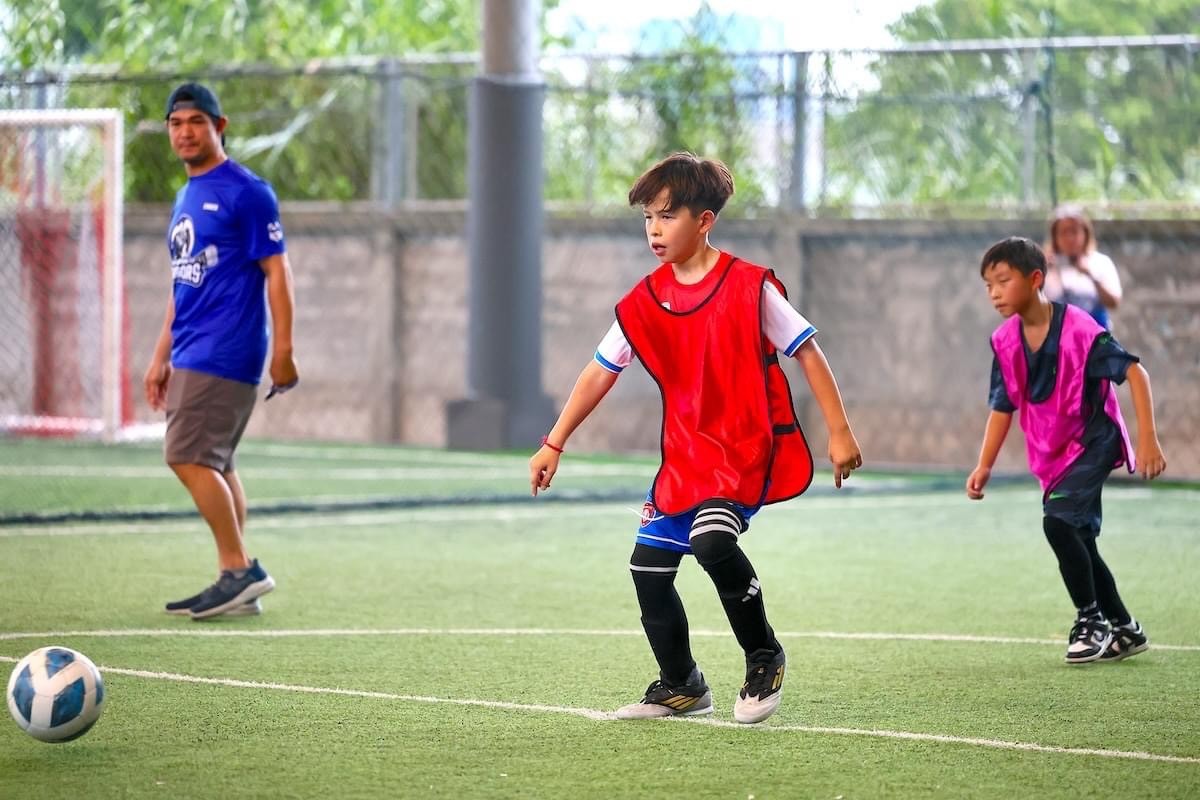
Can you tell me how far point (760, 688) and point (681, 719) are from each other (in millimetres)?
245

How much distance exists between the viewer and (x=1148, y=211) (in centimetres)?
1302

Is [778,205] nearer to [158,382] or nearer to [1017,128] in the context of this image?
[1017,128]

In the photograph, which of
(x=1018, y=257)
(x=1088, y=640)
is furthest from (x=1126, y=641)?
(x=1018, y=257)

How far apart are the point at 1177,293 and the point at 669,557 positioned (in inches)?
330

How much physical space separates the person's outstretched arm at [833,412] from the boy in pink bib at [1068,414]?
1.30 metres

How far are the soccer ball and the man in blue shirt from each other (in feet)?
7.18

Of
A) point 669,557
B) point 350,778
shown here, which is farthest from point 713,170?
point 350,778

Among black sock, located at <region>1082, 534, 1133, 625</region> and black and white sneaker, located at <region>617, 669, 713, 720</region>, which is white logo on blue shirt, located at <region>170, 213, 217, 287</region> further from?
black sock, located at <region>1082, 534, 1133, 625</region>

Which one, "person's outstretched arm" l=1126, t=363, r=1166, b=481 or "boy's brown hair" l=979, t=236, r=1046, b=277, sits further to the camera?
"boy's brown hair" l=979, t=236, r=1046, b=277

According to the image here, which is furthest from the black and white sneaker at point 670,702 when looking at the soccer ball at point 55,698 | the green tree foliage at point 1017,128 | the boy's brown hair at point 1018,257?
the green tree foliage at point 1017,128

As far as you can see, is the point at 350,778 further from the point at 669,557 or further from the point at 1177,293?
the point at 1177,293

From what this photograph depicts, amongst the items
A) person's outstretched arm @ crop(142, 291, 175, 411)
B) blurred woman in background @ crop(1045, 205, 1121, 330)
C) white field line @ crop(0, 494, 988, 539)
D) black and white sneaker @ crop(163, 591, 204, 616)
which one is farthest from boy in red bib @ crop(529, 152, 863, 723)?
blurred woman in background @ crop(1045, 205, 1121, 330)

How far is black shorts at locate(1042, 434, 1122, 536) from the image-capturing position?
6.17m

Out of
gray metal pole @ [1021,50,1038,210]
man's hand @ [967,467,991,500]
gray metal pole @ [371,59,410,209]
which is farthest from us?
gray metal pole @ [371,59,410,209]
